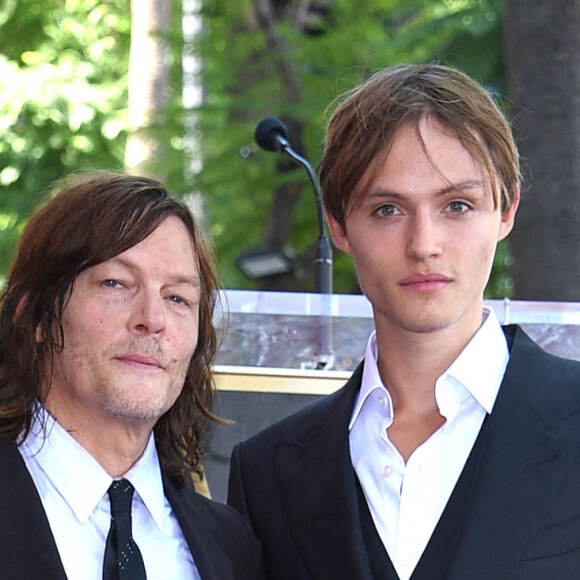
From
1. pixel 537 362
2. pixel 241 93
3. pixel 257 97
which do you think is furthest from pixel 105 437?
pixel 241 93

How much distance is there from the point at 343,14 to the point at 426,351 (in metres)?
7.74

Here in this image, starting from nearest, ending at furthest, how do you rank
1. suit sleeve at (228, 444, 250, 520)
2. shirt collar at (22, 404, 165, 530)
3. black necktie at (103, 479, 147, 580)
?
black necktie at (103, 479, 147, 580) → shirt collar at (22, 404, 165, 530) → suit sleeve at (228, 444, 250, 520)

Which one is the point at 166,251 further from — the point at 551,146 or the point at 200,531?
the point at 551,146

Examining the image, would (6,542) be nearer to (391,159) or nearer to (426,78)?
(391,159)

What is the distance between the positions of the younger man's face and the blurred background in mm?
1432

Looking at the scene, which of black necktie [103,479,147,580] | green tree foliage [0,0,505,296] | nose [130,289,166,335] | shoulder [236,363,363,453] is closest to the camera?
black necktie [103,479,147,580]

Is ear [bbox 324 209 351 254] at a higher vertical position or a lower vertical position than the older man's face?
higher

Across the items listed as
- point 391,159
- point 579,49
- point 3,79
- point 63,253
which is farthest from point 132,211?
point 3,79

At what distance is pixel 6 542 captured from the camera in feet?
8.07

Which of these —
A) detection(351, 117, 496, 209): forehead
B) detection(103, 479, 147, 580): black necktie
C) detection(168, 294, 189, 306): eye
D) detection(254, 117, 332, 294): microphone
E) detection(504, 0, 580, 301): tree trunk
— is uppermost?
detection(504, 0, 580, 301): tree trunk

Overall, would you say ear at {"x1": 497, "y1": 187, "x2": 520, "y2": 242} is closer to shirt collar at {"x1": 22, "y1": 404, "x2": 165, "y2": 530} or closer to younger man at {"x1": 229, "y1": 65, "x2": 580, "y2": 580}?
younger man at {"x1": 229, "y1": 65, "x2": 580, "y2": 580}

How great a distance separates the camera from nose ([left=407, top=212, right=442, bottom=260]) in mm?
2482

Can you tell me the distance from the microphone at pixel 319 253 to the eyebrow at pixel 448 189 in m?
0.92

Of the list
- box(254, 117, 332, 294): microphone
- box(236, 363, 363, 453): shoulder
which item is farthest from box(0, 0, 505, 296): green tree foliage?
box(236, 363, 363, 453): shoulder
